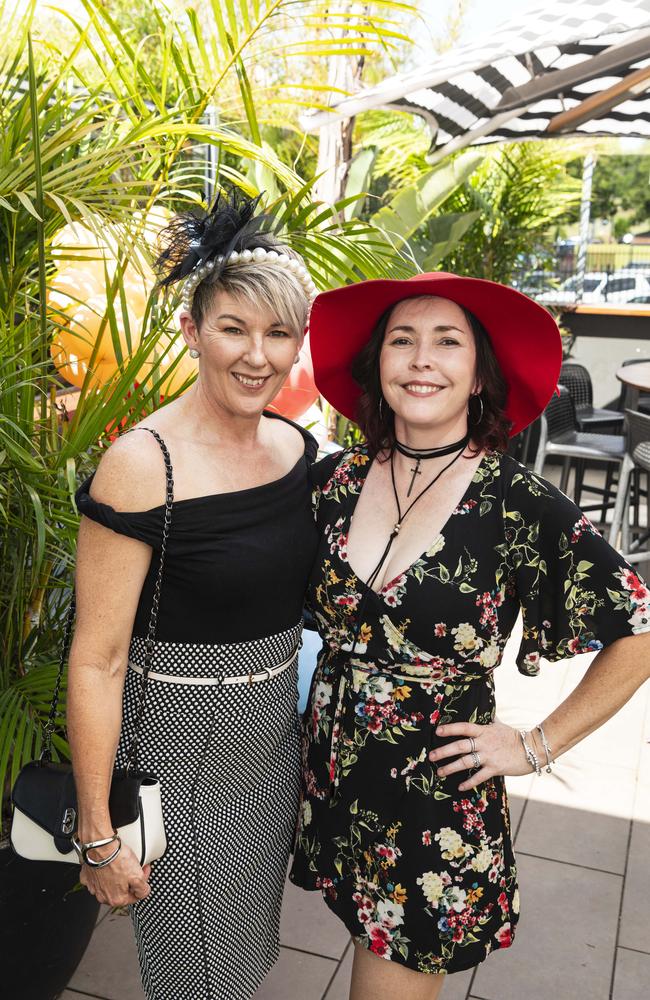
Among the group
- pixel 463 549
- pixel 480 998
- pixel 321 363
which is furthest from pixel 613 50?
pixel 480 998

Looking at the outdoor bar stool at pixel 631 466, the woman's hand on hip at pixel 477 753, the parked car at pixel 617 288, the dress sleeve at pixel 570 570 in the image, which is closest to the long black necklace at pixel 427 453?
the dress sleeve at pixel 570 570

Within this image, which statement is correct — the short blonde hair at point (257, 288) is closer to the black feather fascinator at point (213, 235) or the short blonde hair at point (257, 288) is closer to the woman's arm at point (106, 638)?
the black feather fascinator at point (213, 235)

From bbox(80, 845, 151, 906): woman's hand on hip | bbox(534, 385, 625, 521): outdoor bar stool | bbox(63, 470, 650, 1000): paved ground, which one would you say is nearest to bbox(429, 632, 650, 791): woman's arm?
bbox(80, 845, 151, 906): woman's hand on hip

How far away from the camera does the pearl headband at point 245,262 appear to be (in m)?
1.68

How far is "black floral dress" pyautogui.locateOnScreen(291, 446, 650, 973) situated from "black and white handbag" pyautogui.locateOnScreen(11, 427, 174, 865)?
363mm

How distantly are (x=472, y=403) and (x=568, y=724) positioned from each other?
26.9 inches

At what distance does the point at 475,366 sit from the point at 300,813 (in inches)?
40.2

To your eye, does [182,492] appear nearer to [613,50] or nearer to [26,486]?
[26,486]

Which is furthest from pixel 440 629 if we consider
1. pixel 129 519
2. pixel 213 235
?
pixel 213 235

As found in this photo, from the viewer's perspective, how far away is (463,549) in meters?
1.76

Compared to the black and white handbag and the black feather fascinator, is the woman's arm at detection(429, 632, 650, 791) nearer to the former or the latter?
the black and white handbag

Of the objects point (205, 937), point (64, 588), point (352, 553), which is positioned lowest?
point (205, 937)

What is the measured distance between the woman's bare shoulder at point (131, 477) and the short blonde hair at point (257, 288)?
25 cm

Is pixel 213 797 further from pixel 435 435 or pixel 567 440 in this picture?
pixel 567 440
